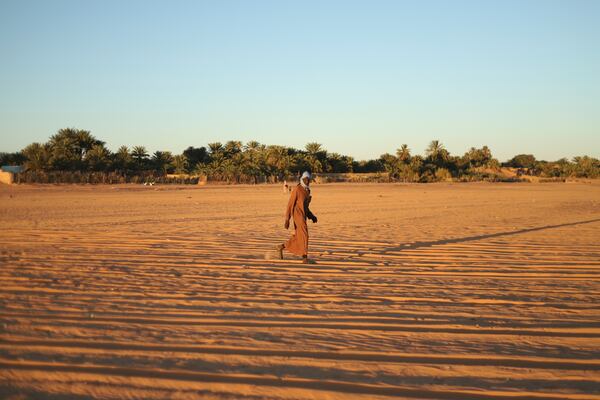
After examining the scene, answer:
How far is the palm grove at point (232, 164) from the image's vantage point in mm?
42812

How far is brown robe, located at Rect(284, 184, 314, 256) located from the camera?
312 inches

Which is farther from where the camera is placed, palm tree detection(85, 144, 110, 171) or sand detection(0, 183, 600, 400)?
palm tree detection(85, 144, 110, 171)

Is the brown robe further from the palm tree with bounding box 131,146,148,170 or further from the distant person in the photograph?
the palm tree with bounding box 131,146,148,170

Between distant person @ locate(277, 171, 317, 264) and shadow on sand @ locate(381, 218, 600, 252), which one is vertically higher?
distant person @ locate(277, 171, 317, 264)

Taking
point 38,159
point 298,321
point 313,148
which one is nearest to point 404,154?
point 313,148

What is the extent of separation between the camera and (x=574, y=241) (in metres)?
10.4

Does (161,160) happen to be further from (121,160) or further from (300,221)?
(300,221)

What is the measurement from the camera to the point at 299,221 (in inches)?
323

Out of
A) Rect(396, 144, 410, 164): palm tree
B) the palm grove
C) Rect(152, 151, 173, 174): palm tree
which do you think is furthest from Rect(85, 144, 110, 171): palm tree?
Answer: Rect(396, 144, 410, 164): palm tree

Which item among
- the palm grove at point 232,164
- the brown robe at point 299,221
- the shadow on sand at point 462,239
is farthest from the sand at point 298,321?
the palm grove at point 232,164

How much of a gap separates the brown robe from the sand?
0.82 ft

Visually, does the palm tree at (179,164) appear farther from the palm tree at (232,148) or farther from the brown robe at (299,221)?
the brown robe at (299,221)

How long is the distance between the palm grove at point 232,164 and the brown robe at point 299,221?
1351 inches

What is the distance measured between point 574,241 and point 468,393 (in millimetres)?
8612
